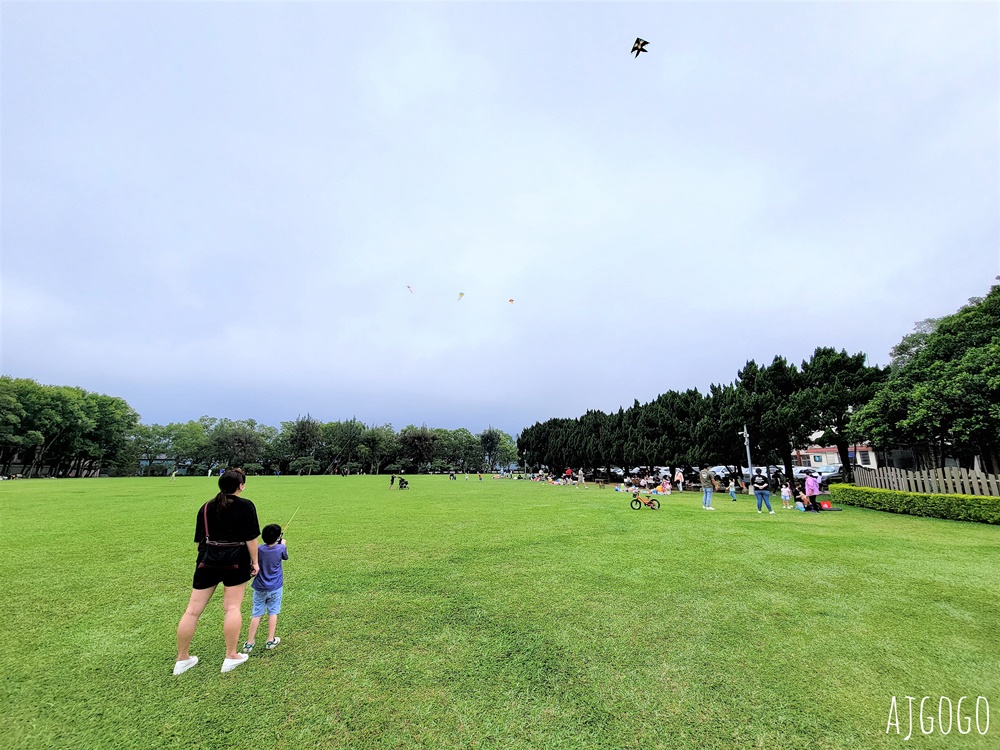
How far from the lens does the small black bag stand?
155 inches

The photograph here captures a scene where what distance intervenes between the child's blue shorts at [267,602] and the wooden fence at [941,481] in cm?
1855

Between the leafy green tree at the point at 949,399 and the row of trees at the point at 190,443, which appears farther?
the row of trees at the point at 190,443

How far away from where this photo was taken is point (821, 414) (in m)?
21.9

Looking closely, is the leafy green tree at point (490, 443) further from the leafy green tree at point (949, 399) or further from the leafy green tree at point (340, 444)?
the leafy green tree at point (949, 399)

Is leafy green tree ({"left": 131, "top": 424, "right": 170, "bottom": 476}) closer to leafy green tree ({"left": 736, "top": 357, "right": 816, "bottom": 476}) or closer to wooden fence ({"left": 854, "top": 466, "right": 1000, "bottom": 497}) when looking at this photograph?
leafy green tree ({"left": 736, "top": 357, "right": 816, "bottom": 476})

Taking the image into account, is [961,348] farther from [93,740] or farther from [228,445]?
[228,445]

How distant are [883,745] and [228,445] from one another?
80767mm

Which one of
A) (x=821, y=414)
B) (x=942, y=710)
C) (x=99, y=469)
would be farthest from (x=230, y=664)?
(x=99, y=469)

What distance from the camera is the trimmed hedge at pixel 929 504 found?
11.9 m

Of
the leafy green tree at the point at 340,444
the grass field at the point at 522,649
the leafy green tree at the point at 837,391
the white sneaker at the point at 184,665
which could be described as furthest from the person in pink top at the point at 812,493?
the leafy green tree at the point at 340,444

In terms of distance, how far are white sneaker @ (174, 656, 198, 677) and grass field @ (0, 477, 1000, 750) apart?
0.29 ft

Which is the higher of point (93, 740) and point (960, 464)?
point (960, 464)
